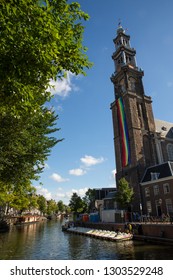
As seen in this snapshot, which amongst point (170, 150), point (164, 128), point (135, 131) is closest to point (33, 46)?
point (135, 131)

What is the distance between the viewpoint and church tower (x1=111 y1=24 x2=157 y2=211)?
154 feet

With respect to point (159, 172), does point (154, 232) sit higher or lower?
lower

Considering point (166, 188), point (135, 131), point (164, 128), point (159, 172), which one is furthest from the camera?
point (164, 128)

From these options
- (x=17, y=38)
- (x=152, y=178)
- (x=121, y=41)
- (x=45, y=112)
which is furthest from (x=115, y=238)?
(x=121, y=41)

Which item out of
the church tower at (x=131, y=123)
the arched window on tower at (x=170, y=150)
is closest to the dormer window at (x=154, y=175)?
the church tower at (x=131, y=123)

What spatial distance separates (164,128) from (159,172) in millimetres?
21654

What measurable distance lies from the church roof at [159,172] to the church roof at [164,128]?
1454cm

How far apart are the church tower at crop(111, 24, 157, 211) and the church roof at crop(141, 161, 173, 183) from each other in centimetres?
150

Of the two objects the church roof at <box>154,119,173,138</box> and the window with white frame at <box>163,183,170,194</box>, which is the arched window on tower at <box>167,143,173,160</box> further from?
the window with white frame at <box>163,183,170,194</box>

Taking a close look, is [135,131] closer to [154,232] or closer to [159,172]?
[159,172]

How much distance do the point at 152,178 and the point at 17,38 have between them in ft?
130

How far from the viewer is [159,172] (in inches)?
1618

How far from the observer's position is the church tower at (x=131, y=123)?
1848 inches
